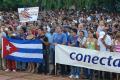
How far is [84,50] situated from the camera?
46.1ft

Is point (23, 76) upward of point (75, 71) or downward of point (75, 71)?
downward

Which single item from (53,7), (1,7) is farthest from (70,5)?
(1,7)

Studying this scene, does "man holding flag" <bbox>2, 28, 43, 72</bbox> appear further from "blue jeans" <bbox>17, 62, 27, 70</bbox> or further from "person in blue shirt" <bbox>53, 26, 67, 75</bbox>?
"person in blue shirt" <bbox>53, 26, 67, 75</bbox>

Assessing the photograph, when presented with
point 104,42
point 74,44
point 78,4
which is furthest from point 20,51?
point 78,4

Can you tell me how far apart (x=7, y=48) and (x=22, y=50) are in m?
0.76

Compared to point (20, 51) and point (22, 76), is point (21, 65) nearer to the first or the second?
point (20, 51)

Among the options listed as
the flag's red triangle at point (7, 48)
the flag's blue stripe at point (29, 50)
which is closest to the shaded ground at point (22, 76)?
the flag's blue stripe at point (29, 50)

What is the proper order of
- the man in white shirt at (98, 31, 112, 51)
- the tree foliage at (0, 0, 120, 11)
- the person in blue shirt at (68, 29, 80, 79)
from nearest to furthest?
the man in white shirt at (98, 31, 112, 51)
the person in blue shirt at (68, 29, 80, 79)
the tree foliage at (0, 0, 120, 11)

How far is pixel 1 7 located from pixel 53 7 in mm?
8033

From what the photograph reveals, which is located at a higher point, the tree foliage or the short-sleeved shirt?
the tree foliage

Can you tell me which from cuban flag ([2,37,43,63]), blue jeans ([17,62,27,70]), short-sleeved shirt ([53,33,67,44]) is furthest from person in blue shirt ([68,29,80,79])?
blue jeans ([17,62,27,70])

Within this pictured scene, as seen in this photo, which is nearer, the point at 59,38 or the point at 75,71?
the point at 75,71

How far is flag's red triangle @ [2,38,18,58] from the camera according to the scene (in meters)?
16.1

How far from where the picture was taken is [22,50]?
15.8 m
